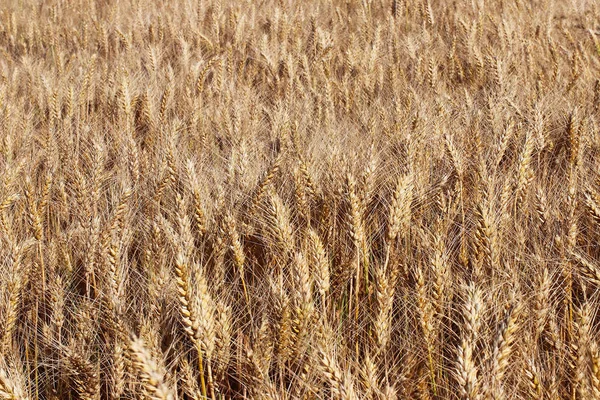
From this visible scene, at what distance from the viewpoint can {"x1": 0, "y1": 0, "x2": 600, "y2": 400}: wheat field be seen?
125 cm

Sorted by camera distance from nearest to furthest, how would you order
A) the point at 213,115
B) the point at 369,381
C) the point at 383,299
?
1. the point at 369,381
2. the point at 383,299
3. the point at 213,115

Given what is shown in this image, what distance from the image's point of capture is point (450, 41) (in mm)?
3982

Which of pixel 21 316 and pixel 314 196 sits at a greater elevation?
pixel 314 196

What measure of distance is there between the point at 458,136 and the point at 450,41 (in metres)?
1.80

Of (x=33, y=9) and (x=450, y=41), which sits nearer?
(x=450, y=41)

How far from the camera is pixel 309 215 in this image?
178 centimetres

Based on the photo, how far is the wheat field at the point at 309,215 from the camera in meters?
1.25

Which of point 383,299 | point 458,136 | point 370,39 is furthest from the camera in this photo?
point 370,39

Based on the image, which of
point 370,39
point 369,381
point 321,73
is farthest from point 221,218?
point 370,39

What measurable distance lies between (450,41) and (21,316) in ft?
10.9

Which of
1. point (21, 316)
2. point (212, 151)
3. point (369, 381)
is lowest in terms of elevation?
point (21, 316)

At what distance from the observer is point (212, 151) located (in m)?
2.50

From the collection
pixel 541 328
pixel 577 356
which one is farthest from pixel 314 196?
pixel 577 356

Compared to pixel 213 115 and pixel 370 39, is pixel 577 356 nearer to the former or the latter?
pixel 213 115
